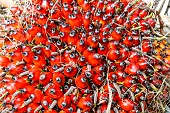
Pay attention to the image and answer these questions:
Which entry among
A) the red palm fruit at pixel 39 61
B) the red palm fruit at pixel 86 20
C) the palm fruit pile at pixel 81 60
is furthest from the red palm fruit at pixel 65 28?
the red palm fruit at pixel 39 61

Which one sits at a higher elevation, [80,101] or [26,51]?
[26,51]

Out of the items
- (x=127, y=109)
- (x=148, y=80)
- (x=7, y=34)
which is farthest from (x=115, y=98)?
(x=7, y=34)

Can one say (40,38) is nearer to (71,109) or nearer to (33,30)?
(33,30)

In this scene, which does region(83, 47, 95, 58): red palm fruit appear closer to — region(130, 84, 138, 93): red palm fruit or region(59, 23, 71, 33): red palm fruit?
region(59, 23, 71, 33): red palm fruit

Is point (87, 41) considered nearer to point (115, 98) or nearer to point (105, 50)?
point (105, 50)

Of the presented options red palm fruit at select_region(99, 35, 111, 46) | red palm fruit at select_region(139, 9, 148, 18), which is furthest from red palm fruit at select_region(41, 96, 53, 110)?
red palm fruit at select_region(139, 9, 148, 18)

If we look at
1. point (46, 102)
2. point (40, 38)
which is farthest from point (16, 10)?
point (46, 102)

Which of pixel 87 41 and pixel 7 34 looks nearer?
pixel 87 41
